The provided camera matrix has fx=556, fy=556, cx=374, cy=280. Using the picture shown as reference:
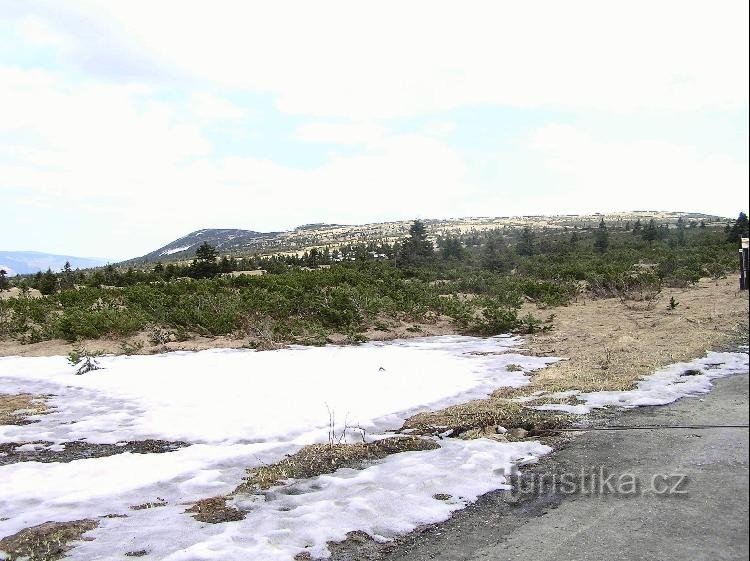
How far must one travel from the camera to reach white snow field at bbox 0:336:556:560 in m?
4.30

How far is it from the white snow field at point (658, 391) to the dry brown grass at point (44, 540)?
5390 millimetres

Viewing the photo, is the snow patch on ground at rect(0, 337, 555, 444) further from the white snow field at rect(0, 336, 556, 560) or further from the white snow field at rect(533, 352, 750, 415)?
the white snow field at rect(533, 352, 750, 415)

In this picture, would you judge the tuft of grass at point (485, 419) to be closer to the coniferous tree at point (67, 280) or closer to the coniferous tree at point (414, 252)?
the coniferous tree at point (67, 280)

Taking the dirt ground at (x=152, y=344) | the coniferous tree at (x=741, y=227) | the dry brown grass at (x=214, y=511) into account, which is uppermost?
the coniferous tree at (x=741, y=227)

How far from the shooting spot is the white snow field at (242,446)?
4.30 metres

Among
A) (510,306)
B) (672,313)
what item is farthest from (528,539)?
(510,306)

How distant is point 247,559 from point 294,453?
2.35 m

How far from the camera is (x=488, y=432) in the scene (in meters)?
6.41

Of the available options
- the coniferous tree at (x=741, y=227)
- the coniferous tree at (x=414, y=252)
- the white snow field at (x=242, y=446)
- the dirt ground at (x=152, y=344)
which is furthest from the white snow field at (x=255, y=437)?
the coniferous tree at (x=414, y=252)

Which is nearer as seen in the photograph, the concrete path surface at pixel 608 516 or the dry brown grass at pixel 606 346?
the concrete path surface at pixel 608 516

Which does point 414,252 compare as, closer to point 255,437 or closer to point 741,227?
point 255,437

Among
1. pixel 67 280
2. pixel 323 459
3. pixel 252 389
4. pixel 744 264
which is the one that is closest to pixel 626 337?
pixel 252 389

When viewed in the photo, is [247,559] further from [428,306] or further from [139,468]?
[428,306]

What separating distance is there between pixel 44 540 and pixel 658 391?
733 cm
